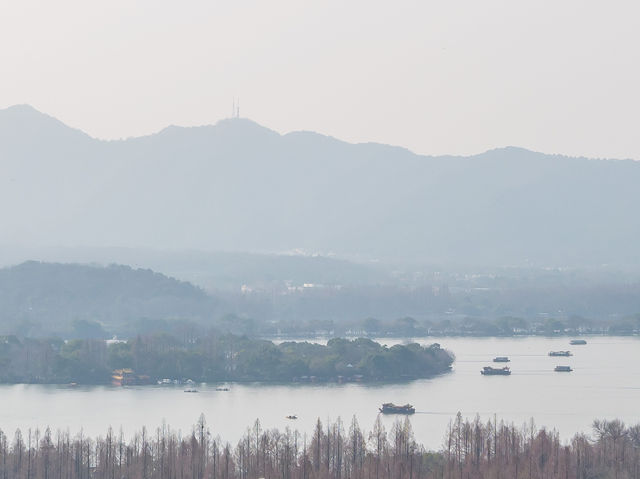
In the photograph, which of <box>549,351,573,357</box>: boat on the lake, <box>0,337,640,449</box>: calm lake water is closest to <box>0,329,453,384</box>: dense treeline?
<box>0,337,640,449</box>: calm lake water

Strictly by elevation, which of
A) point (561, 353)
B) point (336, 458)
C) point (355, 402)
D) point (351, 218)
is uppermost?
point (351, 218)

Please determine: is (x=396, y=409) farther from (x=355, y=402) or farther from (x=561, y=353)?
(x=561, y=353)

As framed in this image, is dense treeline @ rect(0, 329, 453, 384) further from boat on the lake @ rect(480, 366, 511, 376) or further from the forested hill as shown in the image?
the forested hill

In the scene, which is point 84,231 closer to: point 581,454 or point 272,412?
point 272,412

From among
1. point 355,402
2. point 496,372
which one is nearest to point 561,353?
point 496,372

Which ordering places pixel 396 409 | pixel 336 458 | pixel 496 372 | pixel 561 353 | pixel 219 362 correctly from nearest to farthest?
pixel 336 458 → pixel 396 409 → pixel 496 372 → pixel 219 362 → pixel 561 353

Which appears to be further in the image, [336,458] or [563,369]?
[563,369]
